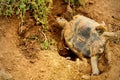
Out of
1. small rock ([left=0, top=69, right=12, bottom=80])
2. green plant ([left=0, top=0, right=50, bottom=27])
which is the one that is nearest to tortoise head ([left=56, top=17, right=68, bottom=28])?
green plant ([left=0, top=0, right=50, bottom=27])

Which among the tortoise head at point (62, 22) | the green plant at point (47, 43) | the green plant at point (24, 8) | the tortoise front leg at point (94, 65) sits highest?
the green plant at point (24, 8)

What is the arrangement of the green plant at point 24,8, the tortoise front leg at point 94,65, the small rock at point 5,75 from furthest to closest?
the green plant at point 24,8 < the tortoise front leg at point 94,65 < the small rock at point 5,75

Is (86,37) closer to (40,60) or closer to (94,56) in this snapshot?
(94,56)

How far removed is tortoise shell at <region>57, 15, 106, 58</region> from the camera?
3885 millimetres

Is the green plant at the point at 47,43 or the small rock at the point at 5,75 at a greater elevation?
the green plant at the point at 47,43

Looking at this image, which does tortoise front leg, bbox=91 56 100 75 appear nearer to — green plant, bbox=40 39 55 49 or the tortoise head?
green plant, bbox=40 39 55 49

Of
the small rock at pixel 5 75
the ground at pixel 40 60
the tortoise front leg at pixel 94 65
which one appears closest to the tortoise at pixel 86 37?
the tortoise front leg at pixel 94 65

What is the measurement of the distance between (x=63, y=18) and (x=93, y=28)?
63 cm

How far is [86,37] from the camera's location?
156 inches

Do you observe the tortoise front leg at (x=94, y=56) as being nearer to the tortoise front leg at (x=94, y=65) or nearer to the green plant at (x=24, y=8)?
the tortoise front leg at (x=94, y=65)

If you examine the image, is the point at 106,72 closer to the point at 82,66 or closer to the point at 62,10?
the point at 82,66

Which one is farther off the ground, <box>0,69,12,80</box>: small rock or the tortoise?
the tortoise

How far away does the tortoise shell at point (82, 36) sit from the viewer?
3.88 m

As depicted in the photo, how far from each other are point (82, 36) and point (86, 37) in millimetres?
61
